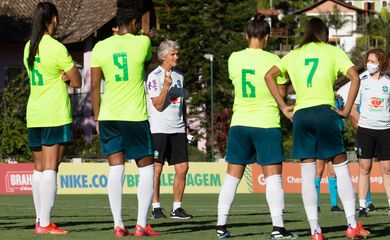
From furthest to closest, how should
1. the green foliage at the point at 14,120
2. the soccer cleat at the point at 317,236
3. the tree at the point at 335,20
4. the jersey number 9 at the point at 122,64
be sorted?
the tree at the point at 335,20 → the green foliage at the point at 14,120 → the jersey number 9 at the point at 122,64 → the soccer cleat at the point at 317,236

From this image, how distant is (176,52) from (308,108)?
4.57 m

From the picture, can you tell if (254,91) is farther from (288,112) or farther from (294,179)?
(294,179)

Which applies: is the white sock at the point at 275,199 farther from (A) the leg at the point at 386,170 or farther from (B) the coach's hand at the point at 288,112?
(A) the leg at the point at 386,170

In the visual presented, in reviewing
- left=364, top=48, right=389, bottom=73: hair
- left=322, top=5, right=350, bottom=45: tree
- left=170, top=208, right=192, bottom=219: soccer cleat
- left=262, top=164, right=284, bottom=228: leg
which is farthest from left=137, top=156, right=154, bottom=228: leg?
left=322, top=5, right=350, bottom=45: tree

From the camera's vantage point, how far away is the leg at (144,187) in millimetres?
13625

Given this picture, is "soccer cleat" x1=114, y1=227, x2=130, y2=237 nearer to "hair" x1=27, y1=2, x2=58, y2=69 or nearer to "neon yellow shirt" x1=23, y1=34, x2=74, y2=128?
"neon yellow shirt" x1=23, y1=34, x2=74, y2=128

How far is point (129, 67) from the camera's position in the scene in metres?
13.5

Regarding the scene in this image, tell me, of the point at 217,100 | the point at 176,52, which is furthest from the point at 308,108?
the point at 217,100

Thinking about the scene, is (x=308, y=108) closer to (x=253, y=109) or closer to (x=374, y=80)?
(x=253, y=109)

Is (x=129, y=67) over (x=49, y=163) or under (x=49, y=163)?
over

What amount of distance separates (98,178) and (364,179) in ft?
60.3

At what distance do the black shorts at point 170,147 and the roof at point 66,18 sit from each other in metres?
48.4

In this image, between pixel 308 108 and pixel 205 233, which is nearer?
pixel 308 108

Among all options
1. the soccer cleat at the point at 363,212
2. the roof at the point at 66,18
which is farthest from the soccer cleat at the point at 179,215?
the roof at the point at 66,18
